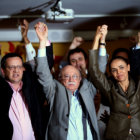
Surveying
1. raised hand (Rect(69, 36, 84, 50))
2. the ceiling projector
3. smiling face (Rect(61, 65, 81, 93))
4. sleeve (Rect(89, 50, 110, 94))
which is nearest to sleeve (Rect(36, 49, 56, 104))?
smiling face (Rect(61, 65, 81, 93))

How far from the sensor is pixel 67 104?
6.14 ft

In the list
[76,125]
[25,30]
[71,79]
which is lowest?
[76,125]

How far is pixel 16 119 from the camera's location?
1856 millimetres

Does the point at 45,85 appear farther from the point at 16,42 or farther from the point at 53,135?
the point at 16,42

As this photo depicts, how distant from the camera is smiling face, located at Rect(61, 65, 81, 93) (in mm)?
1939

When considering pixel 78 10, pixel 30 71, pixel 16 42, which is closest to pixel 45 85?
pixel 30 71

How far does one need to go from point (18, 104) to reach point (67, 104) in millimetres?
405

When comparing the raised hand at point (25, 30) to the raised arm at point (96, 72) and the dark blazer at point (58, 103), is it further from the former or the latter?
the raised arm at point (96, 72)

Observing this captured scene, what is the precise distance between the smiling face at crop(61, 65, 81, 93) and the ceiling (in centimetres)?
101

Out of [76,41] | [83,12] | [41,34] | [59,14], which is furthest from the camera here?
[83,12]

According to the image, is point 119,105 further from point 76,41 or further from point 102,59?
point 76,41

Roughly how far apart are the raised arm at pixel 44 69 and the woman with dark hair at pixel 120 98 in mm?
352

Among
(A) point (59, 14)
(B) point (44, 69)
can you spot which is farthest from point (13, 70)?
(A) point (59, 14)

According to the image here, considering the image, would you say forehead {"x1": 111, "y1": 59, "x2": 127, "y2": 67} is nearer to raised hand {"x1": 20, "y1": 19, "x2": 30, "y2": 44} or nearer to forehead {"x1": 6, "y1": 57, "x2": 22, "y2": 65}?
forehead {"x1": 6, "y1": 57, "x2": 22, "y2": 65}
